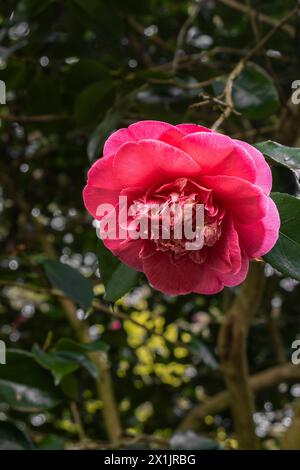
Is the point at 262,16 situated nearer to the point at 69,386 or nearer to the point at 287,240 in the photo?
the point at 69,386

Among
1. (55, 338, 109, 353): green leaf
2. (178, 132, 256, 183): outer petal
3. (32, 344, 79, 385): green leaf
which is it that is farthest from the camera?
(55, 338, 109, 353): green leaf

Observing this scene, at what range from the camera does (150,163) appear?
0.74 meters

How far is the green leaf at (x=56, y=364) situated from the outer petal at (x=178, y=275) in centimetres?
43

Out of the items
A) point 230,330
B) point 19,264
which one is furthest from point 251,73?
point 19,264

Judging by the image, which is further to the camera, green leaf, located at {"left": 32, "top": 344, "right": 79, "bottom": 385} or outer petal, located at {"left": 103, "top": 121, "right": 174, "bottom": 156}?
green leaf, located at {"left": 32, "top": 344, "right": 79, "bottom": 385}

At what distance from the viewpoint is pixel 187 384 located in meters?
2.59

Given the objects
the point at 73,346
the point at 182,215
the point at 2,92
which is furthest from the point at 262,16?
the point at 182,215

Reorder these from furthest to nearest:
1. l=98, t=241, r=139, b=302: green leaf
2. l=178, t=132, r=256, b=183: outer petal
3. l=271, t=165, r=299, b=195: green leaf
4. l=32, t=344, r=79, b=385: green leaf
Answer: l=32, t=344, r=79, b=385: green leaf
l=271, t=165, r=299, b=195: green leaf
l=98, t=241, r=139, b=302: green leaf
l=178, t=132, r=256, b=183: outer petal

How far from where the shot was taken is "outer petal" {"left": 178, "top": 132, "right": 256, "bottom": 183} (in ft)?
2.34

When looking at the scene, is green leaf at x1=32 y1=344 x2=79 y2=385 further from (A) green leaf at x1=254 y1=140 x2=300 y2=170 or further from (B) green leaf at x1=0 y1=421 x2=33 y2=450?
(A) green leaf at x1=254 y1=140 x2=300 y2=170

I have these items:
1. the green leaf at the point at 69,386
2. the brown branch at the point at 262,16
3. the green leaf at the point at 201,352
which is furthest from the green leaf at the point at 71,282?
the brown branch at the point at 262,16

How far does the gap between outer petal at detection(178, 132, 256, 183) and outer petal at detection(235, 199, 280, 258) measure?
4 cm

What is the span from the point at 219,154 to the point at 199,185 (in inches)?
1.7

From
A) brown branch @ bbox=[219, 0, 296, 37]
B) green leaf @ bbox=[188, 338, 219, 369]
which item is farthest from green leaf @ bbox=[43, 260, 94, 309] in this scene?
brown branch @ bbox=[219, 0, 296, 37]
